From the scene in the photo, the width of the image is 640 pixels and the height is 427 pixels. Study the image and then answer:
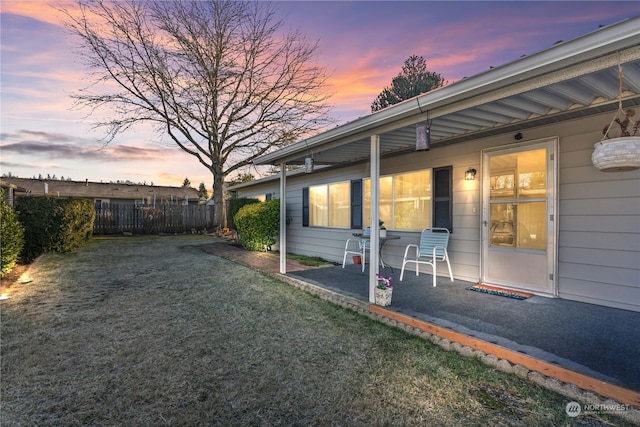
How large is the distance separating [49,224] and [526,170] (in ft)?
34.6

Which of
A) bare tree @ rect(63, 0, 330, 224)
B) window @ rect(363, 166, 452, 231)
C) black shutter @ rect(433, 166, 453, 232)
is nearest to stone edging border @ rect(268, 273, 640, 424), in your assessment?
black shutter @ rect(433, 166, 453, 232)

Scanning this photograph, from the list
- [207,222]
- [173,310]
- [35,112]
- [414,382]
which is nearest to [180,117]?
[207,222]

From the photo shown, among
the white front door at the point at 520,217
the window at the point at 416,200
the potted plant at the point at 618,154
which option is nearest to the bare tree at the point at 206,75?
the window at the point at 416,200

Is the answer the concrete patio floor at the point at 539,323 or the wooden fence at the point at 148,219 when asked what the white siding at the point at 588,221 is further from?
the wooden fence at the point at 148,219

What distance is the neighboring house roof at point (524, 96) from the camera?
73.0 inches

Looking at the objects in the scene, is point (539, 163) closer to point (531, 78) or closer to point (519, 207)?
point (519, 207)

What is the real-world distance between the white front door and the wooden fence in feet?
47.5

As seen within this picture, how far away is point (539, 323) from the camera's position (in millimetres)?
2908

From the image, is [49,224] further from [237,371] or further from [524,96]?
[524,96]

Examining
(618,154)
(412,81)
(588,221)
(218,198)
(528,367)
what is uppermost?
(412,81)

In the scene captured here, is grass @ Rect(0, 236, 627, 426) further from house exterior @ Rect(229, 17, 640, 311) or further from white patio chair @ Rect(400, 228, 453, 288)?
white patio chair @ Rect(400, 228, 453, 288)

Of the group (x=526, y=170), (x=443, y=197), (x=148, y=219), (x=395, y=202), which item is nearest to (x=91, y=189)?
(x=148, y=219)

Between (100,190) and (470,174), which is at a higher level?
(100,190)

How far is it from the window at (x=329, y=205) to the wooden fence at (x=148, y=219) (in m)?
9.65
